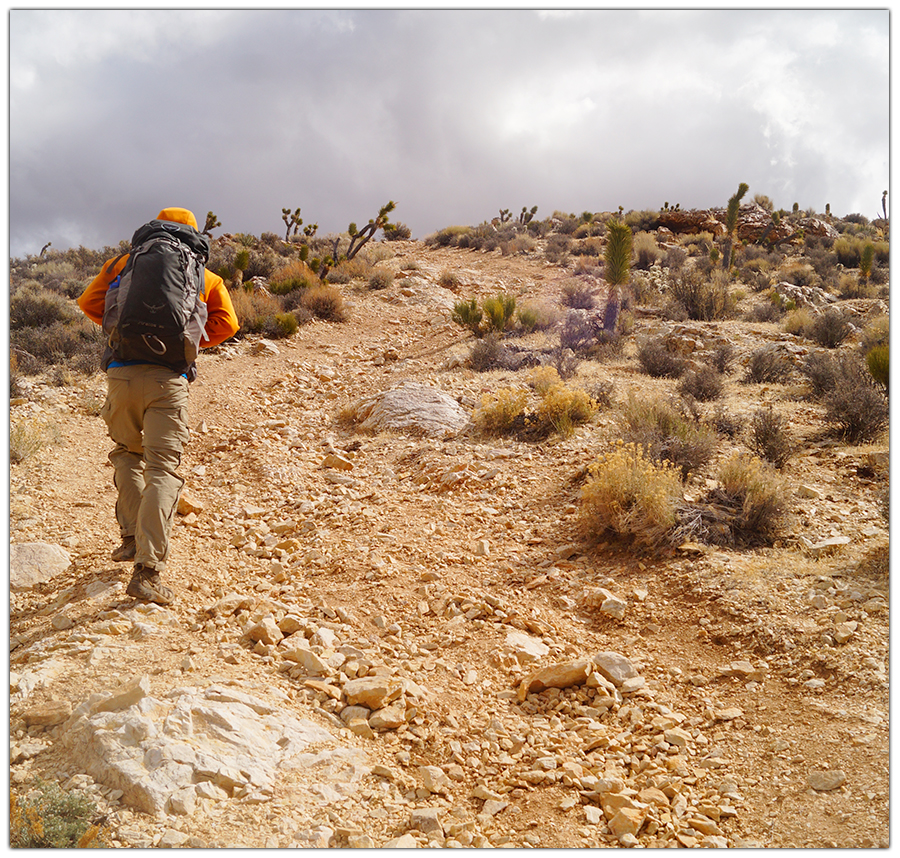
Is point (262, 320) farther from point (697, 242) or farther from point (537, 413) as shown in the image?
point (697, 242)

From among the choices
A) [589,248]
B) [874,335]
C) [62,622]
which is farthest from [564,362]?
[589,248]

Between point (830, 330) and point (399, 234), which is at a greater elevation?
point (399, 234)

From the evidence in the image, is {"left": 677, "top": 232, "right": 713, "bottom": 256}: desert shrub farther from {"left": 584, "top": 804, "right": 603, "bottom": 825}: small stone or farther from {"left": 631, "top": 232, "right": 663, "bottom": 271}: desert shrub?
{"left": 584, "top": 804, "right": 603, "bottom": 825}: small stone

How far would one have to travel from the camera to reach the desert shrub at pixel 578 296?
13.6 metres

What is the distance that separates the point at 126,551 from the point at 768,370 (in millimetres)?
8360

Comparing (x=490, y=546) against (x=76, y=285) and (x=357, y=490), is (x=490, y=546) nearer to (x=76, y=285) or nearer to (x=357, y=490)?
(x=357, y=490)

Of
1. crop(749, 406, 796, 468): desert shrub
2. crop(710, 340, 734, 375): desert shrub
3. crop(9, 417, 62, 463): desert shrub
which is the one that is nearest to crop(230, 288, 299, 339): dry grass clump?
crop(9, 417, 62, 463): desert shrub

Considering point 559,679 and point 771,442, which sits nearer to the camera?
point 559,679

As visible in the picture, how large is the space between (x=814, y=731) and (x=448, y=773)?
1713 mm

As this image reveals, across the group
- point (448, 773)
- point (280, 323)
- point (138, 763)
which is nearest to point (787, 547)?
point (448, 773)

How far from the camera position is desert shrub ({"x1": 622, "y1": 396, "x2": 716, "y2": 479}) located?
17.4ft

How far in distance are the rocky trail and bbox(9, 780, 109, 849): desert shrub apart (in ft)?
0.20

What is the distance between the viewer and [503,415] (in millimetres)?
6852

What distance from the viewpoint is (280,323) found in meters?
10.6
